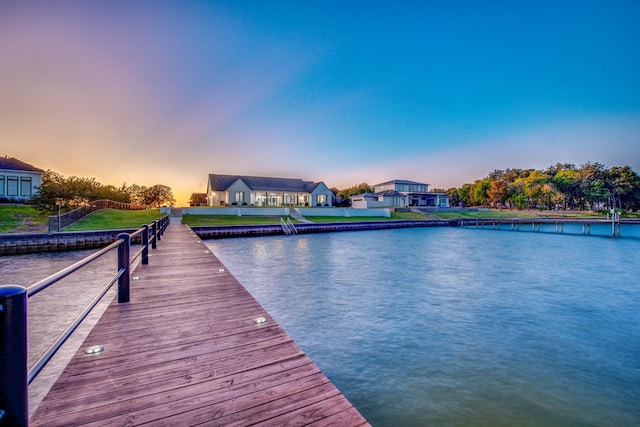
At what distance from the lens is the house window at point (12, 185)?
97.1ft

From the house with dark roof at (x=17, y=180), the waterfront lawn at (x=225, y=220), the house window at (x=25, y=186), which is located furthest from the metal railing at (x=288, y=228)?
the house window at (x=25, y=186)

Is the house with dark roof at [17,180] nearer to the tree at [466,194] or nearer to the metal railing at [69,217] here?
the metal railing at [69,217]

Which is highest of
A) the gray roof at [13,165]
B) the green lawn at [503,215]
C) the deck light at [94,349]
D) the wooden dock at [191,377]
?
the gray roof at [13,165]

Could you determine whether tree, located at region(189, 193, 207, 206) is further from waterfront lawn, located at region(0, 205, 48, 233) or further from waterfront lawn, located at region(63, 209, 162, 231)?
waterfront lawn, located at region(0, 205, 48, 233)

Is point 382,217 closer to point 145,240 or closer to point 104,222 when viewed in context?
point 104,222

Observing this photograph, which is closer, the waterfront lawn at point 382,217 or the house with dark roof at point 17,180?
the house with dark roof at point 17,180

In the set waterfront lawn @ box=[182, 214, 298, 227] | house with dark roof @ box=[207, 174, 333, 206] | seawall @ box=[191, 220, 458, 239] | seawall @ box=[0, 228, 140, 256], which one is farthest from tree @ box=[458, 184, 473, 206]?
seawall @ box=[0, 228, 140, 256]

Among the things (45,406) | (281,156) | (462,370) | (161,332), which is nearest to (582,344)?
(462,370)

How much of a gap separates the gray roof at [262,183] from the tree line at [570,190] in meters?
54.1

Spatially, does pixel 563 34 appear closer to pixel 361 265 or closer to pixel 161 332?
pixel 361 265

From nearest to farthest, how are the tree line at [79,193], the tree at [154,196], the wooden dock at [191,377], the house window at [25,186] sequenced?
the wooden dock at [191,377] → the tree line at [79,193] → the house window at [25,186] → the tree at [154,196]

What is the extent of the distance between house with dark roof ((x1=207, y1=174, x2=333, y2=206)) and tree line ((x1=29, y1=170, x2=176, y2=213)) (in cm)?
1563

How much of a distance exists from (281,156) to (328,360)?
37.7 meters

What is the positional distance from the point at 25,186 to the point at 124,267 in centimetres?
3791
